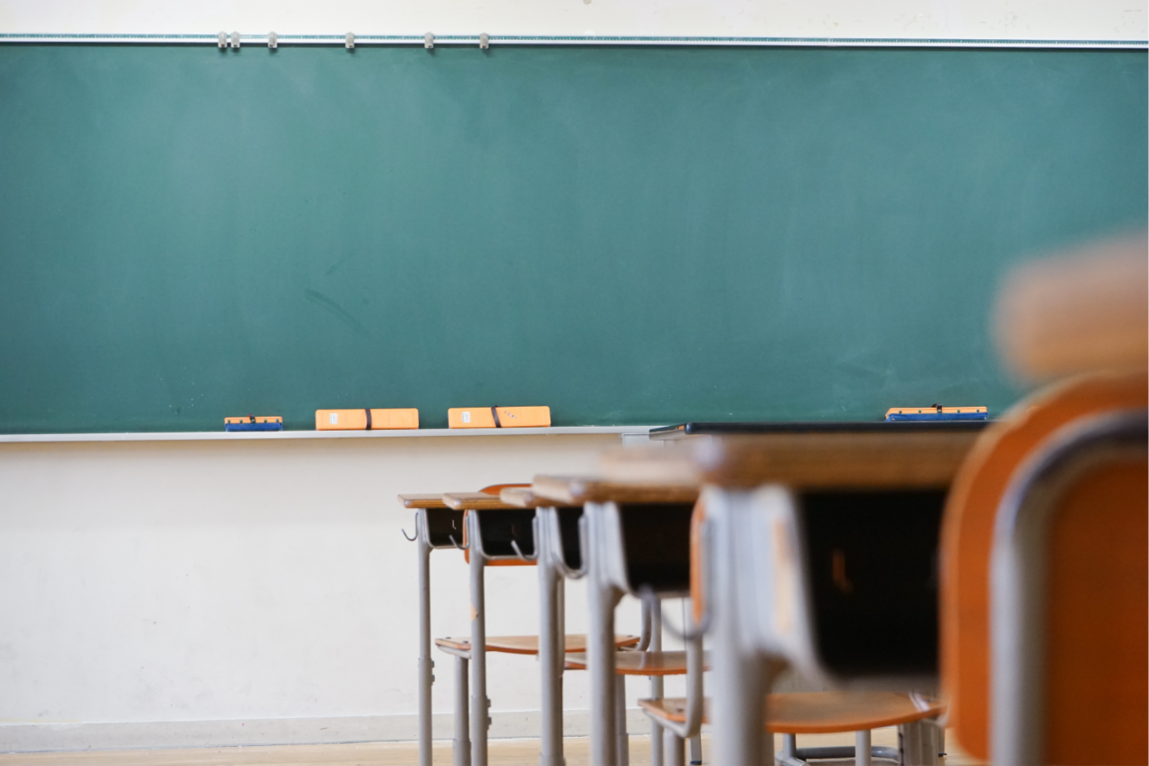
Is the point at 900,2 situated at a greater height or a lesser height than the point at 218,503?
greater

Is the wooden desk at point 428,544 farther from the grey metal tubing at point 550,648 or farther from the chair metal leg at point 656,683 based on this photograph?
the grey metal tubing at point 550,648

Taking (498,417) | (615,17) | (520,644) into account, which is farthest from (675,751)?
(615,17)

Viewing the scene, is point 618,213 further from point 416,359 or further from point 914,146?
point 914,146

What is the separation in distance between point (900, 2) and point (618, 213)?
1343mm

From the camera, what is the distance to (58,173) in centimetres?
381

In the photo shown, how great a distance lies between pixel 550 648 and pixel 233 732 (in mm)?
2272

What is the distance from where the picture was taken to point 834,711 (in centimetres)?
159

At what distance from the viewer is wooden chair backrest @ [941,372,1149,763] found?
1.73 feet

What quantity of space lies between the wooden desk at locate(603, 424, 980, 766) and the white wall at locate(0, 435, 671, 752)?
3.03m

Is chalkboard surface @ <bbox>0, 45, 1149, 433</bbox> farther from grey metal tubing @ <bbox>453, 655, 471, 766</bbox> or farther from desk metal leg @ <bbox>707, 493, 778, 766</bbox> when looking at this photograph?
desk metal leg @ <bbox>707, 493, 778, 766</bbox>

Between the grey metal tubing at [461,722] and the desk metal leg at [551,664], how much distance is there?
82 centimetres

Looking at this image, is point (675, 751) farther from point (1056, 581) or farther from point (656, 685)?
point (1056, 581)

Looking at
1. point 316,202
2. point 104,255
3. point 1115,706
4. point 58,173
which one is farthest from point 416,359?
point 1115,706

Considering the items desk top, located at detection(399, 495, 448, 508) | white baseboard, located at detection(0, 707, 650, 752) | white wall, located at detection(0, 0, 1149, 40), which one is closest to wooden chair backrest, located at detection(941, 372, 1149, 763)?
desk top, located at detection(399, 495, 448, 508)
